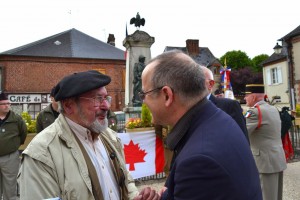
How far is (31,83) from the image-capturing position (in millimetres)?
26922

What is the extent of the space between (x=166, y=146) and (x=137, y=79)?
8.59 metres

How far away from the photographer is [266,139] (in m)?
3.94

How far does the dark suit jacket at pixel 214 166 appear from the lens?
41.3 inches

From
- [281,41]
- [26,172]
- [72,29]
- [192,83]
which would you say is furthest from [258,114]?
[72,29]

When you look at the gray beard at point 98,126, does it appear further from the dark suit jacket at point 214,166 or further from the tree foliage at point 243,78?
the tree foliage at point 243,78

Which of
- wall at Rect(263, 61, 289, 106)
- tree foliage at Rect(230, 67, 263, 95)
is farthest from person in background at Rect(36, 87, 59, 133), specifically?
tree foliage at Rect(230, 67, 263, 95)

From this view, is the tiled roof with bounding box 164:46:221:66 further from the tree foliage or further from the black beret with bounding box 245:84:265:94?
the black beret with bounding box 245:84:265:94

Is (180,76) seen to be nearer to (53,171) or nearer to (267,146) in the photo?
(53,171)

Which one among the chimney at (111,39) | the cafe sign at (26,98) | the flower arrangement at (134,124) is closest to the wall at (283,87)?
the chimney at (111,39)

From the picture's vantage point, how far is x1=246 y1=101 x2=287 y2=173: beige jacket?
3881 millimetres

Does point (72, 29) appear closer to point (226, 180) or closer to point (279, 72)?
point (279, 72)

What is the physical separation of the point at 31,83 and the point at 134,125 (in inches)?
960

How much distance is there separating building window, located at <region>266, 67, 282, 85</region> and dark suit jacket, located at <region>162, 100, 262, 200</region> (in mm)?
30274

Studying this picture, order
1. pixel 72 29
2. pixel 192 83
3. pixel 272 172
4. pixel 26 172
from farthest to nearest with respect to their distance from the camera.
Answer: pixel 72 29 < pixel 272 172 < pixel 26 172 < pixel 192 83
